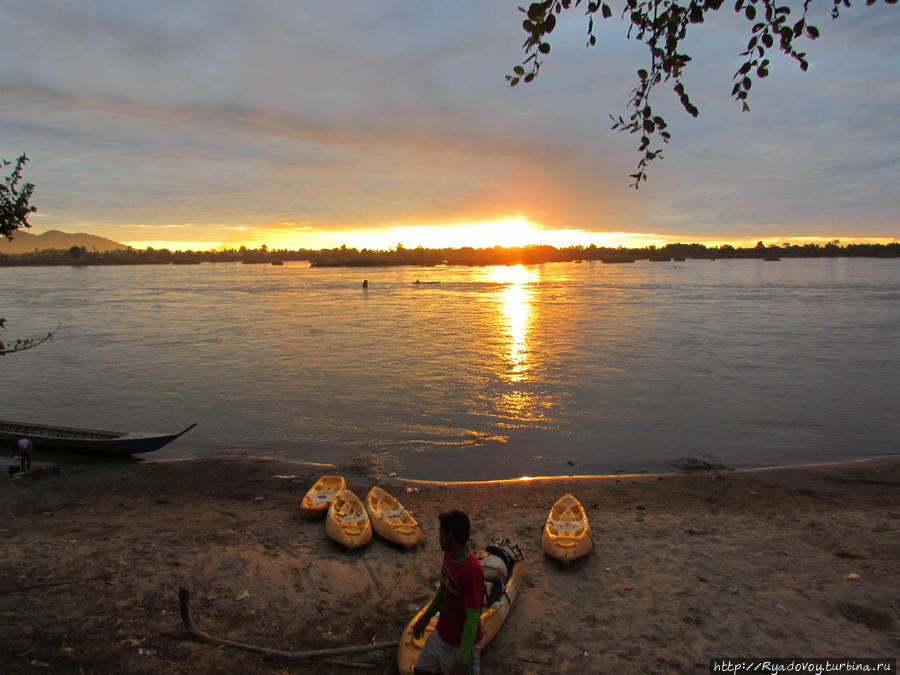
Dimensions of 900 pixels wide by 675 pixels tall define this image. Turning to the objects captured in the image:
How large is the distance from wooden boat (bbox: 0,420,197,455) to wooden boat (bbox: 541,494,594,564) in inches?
367

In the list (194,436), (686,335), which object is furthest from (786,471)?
(686,335)

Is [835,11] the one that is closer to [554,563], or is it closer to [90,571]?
[554,563]

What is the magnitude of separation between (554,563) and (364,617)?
289cm

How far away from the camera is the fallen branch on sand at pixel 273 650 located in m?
5.45

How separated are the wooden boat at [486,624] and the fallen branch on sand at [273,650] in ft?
1.11

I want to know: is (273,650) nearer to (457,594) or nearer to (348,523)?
(457,594)

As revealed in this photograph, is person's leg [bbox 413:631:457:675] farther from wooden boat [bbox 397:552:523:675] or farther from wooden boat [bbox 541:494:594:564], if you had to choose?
wooden boat [bbox 541:494:594:564]

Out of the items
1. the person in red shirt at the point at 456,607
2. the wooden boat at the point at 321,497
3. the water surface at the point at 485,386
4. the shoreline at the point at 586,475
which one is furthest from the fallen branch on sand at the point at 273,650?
the water surface at the point at 485,386

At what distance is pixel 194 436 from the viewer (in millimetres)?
15539

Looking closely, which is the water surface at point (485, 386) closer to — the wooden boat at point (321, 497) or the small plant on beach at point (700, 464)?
Result: the small plant on beach at point (700, 464)

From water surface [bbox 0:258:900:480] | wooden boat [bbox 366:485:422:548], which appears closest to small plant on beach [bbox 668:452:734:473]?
water surface [bbox 0:258:900:480]

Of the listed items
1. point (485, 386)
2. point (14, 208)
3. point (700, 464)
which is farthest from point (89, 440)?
point (700, 464)

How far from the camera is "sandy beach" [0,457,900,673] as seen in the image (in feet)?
18.3

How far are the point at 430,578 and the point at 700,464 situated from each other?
8.59 m
